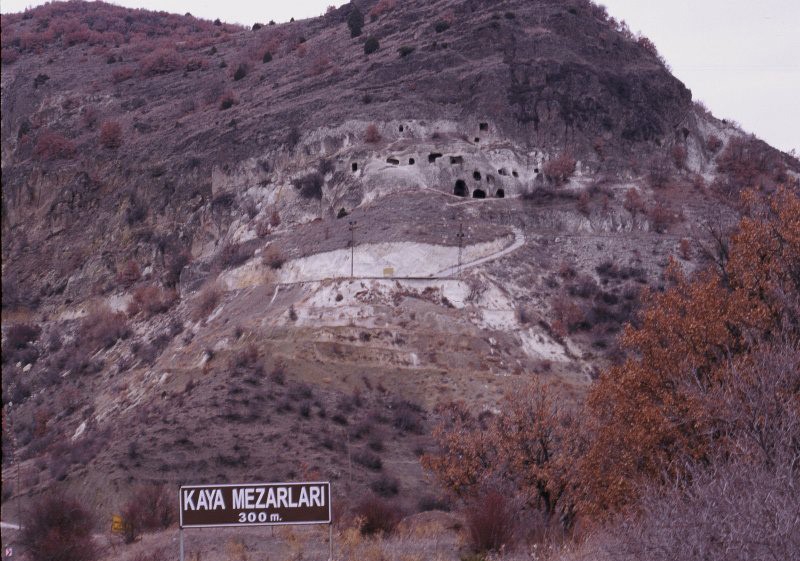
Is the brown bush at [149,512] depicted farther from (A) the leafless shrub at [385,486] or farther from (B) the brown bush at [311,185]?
(B) the brown bush at [311,185]

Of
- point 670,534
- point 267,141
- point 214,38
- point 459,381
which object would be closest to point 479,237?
point 459,381

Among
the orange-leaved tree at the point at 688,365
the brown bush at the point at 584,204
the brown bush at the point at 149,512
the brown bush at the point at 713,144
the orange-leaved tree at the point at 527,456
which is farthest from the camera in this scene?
the brown bush at the point at 713,144

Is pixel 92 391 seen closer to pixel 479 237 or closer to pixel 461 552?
pixel 479 237

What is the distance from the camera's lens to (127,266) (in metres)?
58.5

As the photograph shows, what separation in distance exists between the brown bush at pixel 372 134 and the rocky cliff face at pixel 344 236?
14 centimetres

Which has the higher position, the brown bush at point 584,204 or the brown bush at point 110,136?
the brown bush at point 110,136

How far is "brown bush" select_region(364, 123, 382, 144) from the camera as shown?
55.5 metres

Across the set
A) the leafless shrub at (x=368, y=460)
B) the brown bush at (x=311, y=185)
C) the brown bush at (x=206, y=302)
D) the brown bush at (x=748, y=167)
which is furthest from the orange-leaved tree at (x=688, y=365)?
the brown bush at (x=748, y=167)

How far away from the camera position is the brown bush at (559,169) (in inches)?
2141

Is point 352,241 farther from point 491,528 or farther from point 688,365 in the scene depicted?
point 688,365

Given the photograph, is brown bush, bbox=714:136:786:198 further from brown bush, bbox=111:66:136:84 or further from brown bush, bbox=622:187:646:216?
brown bush, bbox=111:66:136:84

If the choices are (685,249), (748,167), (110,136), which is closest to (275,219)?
(685,249)

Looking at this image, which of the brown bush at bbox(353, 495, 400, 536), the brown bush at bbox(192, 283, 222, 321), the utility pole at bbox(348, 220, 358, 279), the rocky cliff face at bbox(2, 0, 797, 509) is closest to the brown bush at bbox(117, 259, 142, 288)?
the rocky cliff face at bbox(2, 0, 797, 509)

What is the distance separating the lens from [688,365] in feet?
64.5
